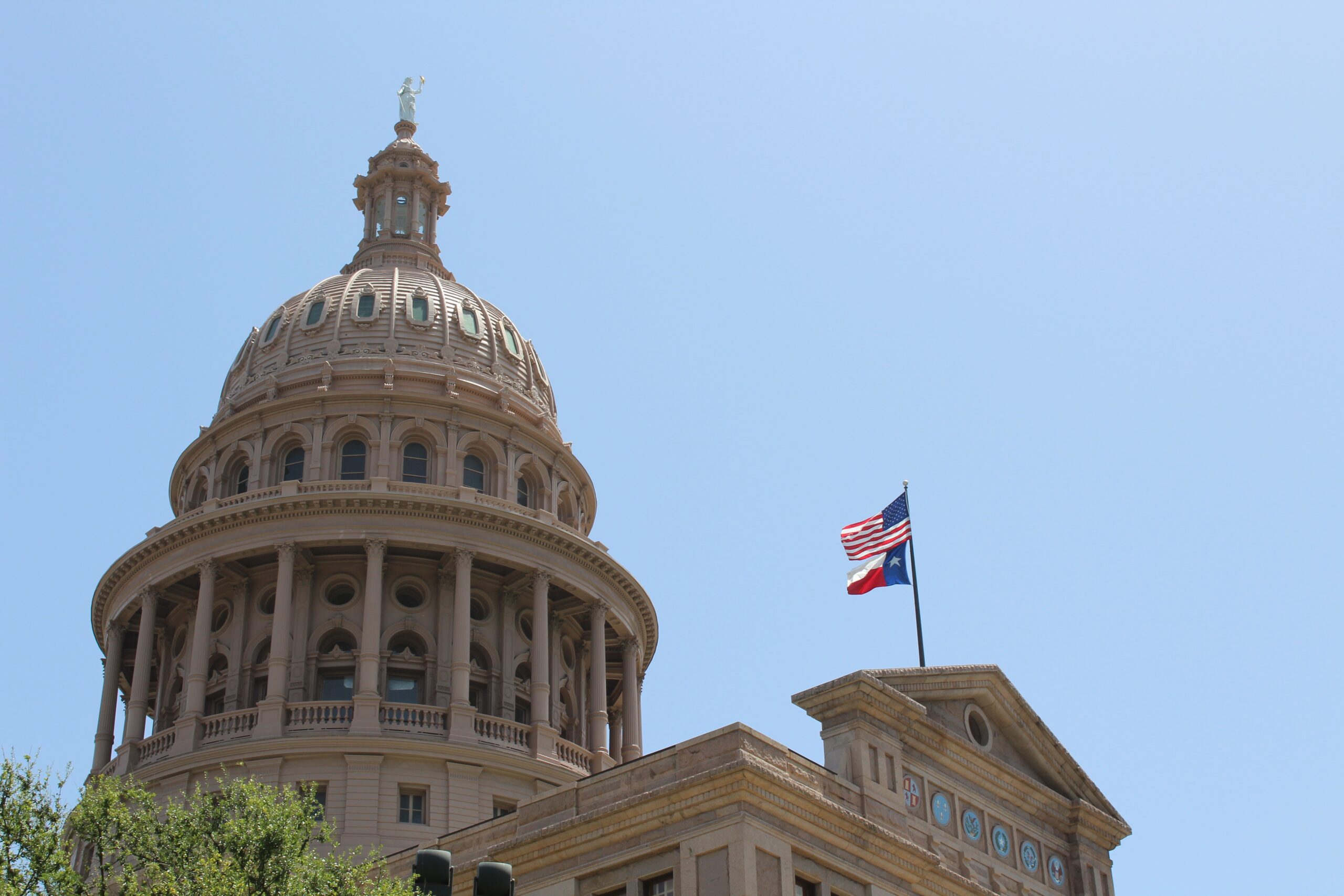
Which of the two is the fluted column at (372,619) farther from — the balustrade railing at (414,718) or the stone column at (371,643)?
the balustrade railing at (414,718)

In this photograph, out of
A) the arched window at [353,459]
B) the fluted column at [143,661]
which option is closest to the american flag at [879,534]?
the arched window at [353,459]

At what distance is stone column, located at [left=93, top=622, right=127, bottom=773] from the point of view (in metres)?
63.4

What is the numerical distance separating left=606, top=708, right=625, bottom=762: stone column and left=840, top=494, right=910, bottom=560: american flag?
2398 centimetres

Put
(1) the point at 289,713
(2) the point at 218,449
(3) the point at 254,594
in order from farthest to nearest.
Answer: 1. (2) the point at 218,449
2. (3) the point at 254,594
3. (1) the point at 289,713

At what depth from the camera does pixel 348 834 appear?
2184 inches

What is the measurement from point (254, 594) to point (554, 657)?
11235mm

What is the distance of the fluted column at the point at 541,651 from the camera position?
62.3 meters

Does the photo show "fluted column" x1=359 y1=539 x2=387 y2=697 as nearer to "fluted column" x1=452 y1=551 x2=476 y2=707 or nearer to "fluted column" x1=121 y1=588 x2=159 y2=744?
"fluted column" x1=452 y1=551 x2=476 y2=707

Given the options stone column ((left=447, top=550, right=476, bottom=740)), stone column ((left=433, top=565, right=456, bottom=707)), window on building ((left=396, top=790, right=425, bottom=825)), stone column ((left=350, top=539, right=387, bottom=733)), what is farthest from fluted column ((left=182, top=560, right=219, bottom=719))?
stone column ((left=447, top=550, right=476, bottom=740))

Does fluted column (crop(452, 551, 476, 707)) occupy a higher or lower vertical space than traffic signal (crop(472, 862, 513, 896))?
higher

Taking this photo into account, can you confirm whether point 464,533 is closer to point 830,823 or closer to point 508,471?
point 508,471

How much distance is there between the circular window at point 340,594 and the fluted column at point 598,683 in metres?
9.06

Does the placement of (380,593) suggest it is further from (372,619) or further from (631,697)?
(631,697)

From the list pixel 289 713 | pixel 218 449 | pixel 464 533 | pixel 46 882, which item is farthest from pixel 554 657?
pixel 46 882
